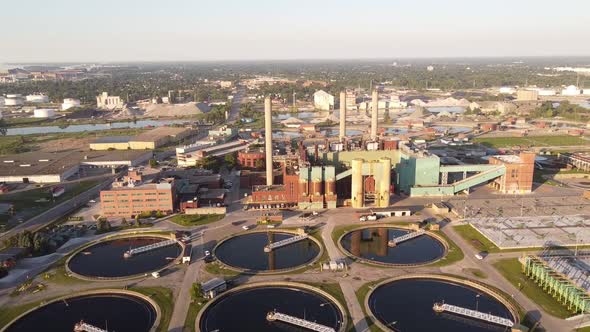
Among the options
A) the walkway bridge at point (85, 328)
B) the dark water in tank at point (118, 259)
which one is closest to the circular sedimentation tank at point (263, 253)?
the dark water in tank at point (118, 259)

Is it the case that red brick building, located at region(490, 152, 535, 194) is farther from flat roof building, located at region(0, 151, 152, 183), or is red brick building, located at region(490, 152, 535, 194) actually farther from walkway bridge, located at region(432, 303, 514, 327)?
flat roof building, located at region(0, 151, 152, 183)

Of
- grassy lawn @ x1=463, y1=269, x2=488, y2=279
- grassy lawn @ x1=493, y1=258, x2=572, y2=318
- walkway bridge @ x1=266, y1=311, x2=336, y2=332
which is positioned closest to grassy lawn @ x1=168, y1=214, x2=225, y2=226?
walkway bridge @ x1=266, y1=311, x2=336, y2=332

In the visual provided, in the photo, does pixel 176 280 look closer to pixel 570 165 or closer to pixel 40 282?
pixel 40 282

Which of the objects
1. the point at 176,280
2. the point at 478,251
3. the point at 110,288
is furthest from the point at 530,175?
the point at 110,288

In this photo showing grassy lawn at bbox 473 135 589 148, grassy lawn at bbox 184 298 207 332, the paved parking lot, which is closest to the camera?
grassy lawn at bbox 184 298 207 332

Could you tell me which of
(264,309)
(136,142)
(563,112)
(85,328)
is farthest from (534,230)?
(563,112)

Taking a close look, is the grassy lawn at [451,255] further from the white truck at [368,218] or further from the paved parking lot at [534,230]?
the white truck at [368,218]

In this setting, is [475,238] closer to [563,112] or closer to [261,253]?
[261,253]
